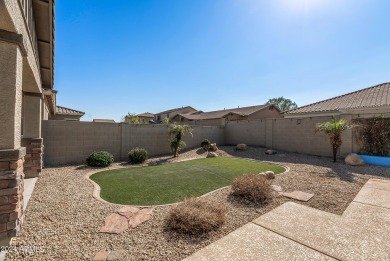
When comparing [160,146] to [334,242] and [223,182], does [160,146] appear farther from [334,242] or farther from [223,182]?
[334,242]

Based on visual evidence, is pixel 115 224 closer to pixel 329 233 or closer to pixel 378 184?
pixel 329 233

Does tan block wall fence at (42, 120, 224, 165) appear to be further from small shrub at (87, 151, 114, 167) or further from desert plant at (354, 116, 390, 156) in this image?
desert plant at (354, 116, 390, 156)

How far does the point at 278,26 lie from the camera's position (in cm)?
850

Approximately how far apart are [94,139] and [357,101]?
17687mm

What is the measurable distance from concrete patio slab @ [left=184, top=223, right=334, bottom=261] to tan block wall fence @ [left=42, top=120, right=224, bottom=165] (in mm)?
9391

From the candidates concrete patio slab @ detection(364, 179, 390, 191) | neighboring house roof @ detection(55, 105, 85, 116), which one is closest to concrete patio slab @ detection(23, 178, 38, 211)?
concrete patio slab @ detection(364, 179, 390, 191)

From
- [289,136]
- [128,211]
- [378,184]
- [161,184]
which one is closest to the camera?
[128,211]

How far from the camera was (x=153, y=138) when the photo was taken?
12.5m

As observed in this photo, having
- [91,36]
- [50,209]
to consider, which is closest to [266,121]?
[91,36]

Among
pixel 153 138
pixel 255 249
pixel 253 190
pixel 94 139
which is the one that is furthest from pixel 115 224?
pixel 153 138

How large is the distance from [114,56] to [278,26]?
9.51m

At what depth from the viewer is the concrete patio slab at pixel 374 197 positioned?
15.4 feet

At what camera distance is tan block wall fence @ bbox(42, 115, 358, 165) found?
922 cm

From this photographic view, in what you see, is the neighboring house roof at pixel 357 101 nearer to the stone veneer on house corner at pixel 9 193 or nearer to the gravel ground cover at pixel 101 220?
the gravel ground cover at pixel 101 220
